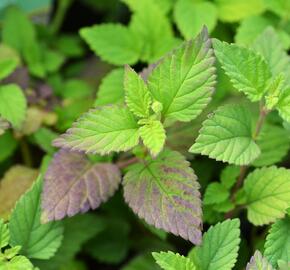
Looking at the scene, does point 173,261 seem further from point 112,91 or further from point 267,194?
point 112,91

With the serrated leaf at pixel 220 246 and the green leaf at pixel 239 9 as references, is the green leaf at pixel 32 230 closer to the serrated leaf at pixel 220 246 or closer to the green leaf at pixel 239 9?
the serrated leaf at pixel 220 246

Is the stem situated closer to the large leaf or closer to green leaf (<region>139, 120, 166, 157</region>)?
the large leaf

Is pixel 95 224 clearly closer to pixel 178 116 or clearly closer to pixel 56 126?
pixel 56 126

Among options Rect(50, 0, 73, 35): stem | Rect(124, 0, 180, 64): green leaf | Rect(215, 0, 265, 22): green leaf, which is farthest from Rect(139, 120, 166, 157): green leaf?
Rect(50, 0, 73, 35): stem

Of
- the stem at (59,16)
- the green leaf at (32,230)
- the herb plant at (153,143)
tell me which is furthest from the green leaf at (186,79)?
the stem at (59,16)

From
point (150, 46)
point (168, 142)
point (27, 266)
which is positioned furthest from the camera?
point (150, 46)

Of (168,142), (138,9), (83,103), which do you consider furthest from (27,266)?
(138,9)

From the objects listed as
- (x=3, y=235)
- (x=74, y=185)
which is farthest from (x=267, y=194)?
(x=3, y=235)
